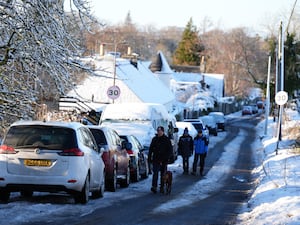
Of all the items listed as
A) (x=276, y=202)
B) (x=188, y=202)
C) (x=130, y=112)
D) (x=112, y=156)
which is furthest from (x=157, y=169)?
(x=130, y=112)

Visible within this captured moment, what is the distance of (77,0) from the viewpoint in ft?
43.7

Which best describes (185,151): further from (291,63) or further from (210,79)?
(210,79)

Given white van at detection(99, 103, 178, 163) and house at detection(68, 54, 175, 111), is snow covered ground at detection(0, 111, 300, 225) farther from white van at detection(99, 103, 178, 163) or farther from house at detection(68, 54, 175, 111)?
house at detection(68, 54, 175, 111)

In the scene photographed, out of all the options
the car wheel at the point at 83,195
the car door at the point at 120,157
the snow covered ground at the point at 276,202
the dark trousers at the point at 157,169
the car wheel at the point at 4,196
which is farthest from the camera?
the car door at the point at 120,157

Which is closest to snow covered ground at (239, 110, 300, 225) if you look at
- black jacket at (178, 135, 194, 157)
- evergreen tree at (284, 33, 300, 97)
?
black jacket at (178, 135, 194, 157)

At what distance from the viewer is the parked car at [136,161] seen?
2098 centimetres

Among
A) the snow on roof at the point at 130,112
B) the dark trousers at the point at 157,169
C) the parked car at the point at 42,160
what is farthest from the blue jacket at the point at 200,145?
the parked car at the point at 42,160

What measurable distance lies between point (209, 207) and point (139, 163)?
7.10m

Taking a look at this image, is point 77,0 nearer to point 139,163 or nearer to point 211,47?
point 139,163

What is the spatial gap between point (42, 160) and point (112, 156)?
459 centimetres

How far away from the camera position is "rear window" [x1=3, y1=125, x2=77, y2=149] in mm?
13156

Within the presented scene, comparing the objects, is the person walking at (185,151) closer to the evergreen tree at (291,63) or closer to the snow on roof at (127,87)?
the snow on roof at (127,87)

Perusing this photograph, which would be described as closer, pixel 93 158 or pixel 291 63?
pixel 93 158

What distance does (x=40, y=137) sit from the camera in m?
13.2
